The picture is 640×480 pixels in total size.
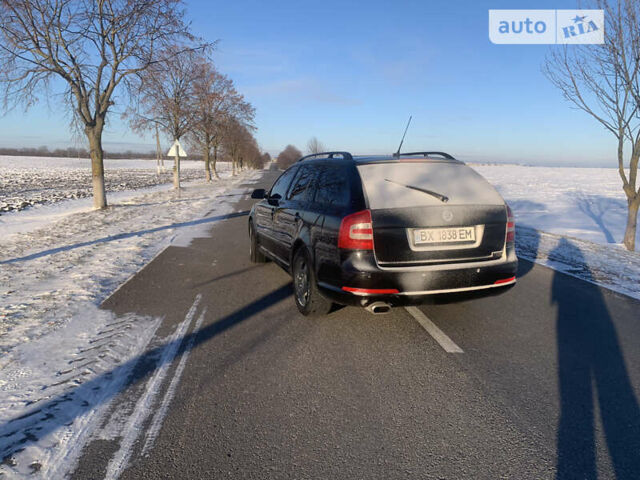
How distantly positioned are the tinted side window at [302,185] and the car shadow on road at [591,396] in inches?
122

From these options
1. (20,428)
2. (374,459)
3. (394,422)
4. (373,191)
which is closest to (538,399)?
(394,422)

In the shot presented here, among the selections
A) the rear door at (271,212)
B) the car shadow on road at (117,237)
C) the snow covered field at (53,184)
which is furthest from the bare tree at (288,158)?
the rear door at (271,212)

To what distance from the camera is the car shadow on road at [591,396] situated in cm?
231

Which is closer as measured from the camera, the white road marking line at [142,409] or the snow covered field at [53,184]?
the white road marking line at [142,409]

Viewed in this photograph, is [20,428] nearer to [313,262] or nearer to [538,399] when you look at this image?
[313,262]

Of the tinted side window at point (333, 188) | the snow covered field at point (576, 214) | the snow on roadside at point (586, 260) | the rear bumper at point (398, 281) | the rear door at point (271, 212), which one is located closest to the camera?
the rear bumper at point (398, 281)

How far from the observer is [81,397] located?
293cm

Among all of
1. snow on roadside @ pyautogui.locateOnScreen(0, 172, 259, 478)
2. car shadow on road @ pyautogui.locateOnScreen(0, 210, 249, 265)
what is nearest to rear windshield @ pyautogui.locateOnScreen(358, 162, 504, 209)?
snow on roadside @ pyautogui.locateOnScreen(0, 172, 259, 478)

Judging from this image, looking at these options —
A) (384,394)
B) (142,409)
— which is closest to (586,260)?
(384,394)

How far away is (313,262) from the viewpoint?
4211mm

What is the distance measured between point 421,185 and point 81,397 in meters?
3.31

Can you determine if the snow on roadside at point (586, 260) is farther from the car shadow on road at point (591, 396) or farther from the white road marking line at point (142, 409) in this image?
the white road marking line at point (142, 409)

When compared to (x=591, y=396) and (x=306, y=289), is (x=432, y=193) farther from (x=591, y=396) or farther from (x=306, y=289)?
(x=591, y=396)

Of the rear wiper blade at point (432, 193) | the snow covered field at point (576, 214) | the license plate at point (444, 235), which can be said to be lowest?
the snow covered field at point (576, 214)
